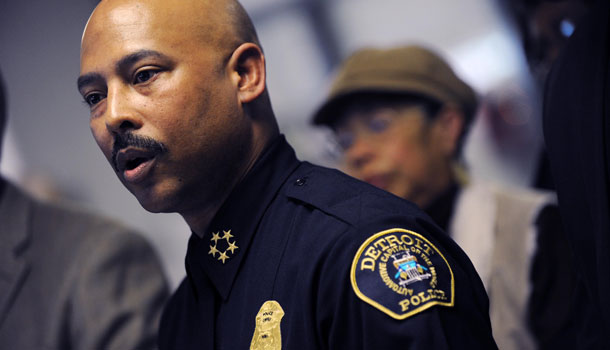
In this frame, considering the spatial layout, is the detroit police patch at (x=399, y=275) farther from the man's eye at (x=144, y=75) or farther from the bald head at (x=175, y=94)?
the man's eye at (x=144, y=75)

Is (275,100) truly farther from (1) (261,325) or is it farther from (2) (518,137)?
(1) (261,325)

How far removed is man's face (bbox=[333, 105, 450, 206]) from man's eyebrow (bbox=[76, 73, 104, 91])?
982mm

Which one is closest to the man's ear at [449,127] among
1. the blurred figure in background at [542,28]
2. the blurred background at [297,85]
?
the blurred figure in background at [542,28]

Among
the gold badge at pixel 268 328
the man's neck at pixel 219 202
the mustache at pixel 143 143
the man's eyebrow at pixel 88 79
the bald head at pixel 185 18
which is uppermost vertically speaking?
the bald head at pixel 185 18

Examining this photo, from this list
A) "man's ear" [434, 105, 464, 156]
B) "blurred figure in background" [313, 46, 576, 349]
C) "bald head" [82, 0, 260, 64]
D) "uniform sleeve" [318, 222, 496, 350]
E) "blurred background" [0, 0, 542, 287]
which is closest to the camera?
"uniform sleeve" [318, 222, 496, 350]

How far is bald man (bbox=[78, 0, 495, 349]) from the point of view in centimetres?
86

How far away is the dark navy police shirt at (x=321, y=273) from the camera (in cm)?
85

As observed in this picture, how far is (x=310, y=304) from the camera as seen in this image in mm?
901

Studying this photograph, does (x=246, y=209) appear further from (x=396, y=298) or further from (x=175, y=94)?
(x=396, y=298)

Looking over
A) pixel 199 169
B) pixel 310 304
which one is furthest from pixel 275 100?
pixel 310 304

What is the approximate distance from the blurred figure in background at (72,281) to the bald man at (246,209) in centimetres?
41

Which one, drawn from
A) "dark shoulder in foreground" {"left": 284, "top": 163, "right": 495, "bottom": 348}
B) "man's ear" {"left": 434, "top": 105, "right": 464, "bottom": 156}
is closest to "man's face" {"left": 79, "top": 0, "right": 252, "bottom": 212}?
"dark shoulder in foreground" {"left": 284, "top": 163, "right": 495, "bottom": 348}

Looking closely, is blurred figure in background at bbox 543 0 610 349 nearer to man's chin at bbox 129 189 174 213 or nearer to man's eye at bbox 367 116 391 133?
man's chin at bbox 129 189 174 213

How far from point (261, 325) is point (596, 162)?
0.53 metres
